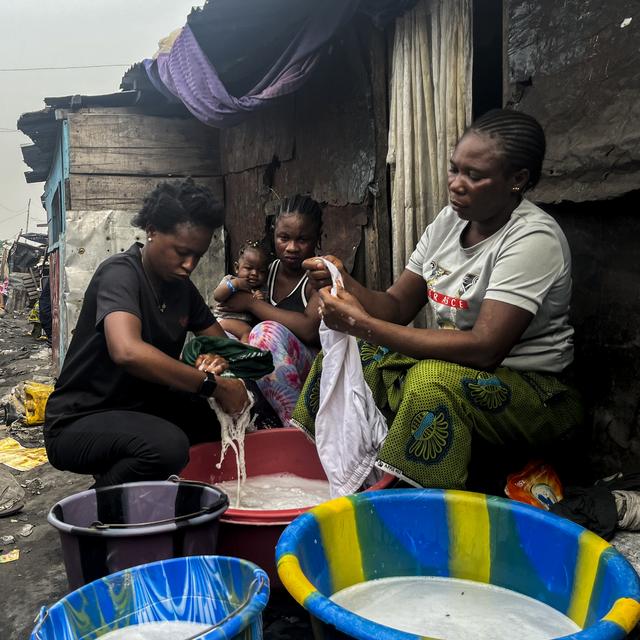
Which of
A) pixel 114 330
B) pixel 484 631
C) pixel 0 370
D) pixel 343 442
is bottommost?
pixel 0 370

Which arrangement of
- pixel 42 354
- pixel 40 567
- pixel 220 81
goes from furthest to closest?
pixel 42 354, pixel 220 81, pixel 40 567

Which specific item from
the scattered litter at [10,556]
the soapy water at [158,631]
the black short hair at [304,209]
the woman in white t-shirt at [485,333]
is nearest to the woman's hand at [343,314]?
the woman in white t-shirt at [485,333]

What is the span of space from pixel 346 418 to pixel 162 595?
956mm

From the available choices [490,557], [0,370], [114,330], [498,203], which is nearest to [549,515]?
[490,557]

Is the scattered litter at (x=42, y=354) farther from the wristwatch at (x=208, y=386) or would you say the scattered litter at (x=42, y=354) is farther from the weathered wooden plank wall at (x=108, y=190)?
the wristwatch at (x=208, y=386)

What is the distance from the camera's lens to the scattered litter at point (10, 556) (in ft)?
9.23

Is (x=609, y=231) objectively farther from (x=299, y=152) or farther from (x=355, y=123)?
(x=299, y=152)

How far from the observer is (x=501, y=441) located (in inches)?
85.4

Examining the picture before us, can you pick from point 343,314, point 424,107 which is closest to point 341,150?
point 424,107

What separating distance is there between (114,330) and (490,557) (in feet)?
5.00

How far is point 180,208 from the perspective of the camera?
2.62m

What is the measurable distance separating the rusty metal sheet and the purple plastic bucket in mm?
1778

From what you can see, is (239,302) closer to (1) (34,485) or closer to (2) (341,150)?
(2) (341,150)

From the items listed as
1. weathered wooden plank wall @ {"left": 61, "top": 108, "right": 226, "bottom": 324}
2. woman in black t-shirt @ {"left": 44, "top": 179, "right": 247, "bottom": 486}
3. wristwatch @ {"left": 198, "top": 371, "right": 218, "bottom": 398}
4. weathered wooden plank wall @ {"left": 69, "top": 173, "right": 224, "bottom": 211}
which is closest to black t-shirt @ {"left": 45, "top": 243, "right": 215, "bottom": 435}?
woman in black t-shirt @ {"left": 44, "top": 179, "right": 247, "bottom": 486}
